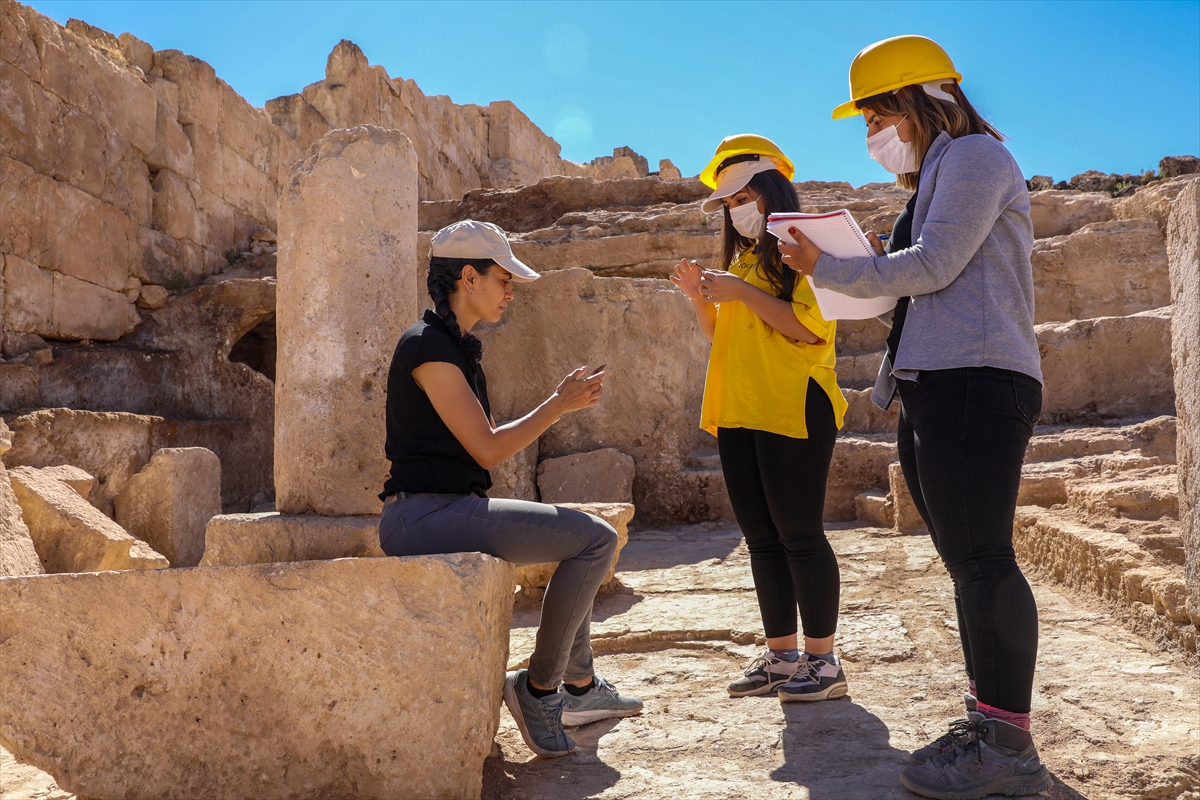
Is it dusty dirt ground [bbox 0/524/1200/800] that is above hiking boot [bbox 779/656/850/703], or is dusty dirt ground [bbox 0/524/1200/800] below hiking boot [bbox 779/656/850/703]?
below

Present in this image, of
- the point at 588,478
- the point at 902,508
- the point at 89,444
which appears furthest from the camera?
the point at 89,444

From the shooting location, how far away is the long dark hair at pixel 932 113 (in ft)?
7.24

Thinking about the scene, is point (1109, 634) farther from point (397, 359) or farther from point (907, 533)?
point (397, 359)

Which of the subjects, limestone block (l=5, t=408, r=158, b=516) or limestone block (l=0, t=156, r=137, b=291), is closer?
limestone block (l=5, t=408, r=158, b=516)

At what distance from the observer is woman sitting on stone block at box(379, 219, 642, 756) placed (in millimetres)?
2389

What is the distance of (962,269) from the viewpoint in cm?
210

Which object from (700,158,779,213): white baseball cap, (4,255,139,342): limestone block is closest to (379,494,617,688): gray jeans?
(700,158,779,213): white baseball cap

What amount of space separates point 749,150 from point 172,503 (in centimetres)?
556

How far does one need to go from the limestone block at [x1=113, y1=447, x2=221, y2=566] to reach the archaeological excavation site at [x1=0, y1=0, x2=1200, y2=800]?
0.02 m

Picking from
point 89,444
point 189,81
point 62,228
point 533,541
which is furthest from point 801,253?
point 189,81

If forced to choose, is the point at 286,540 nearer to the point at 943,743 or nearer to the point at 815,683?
the point at 815,683

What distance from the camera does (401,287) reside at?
12.1 feet

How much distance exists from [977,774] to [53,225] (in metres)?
9.31

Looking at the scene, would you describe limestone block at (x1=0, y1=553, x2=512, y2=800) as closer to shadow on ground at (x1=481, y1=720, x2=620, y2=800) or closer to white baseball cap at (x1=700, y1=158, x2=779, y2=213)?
shadow on ground at (x1=481, y1=720, x2=620, y2=800)
